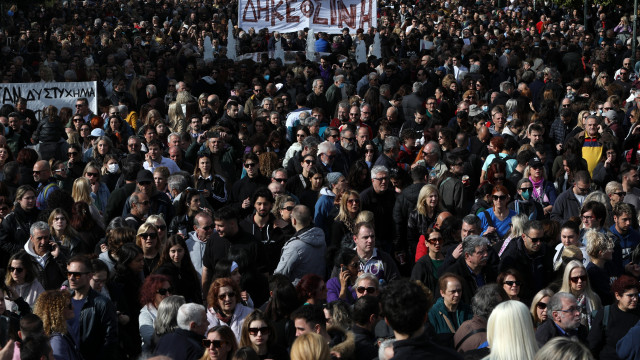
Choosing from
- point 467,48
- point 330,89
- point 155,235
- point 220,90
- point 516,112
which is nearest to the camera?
point 155,235

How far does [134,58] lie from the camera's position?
22.5 m

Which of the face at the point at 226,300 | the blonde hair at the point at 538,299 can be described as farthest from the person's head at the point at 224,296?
the blonde hair at the point at 538,299

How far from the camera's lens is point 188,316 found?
23.2 ft

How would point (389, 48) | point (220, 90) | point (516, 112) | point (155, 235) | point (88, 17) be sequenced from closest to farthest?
1. point (155, 235)
2. point (516, 112)
3. point (220, 90)
4. point (389, 48)
5. point (88, 17)

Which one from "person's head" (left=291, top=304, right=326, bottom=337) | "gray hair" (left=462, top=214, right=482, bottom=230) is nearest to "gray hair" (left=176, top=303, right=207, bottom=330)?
"person's head" (left=291, top=304, right=326, bottom=337)

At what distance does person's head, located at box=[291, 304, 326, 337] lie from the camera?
22.8ft

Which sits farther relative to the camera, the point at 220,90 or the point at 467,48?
the point at 467,48

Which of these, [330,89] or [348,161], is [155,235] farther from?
[330,89]

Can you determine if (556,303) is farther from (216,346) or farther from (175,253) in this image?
(175,253)

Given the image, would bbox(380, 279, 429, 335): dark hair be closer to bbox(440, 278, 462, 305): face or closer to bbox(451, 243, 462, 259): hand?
bbox(440, 278, 462, 305): face

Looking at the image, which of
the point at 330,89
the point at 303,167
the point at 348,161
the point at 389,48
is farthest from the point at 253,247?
the point at 389,48

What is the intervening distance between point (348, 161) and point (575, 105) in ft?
12.2

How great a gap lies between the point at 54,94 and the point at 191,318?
35.2 feet

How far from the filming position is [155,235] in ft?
30.3
